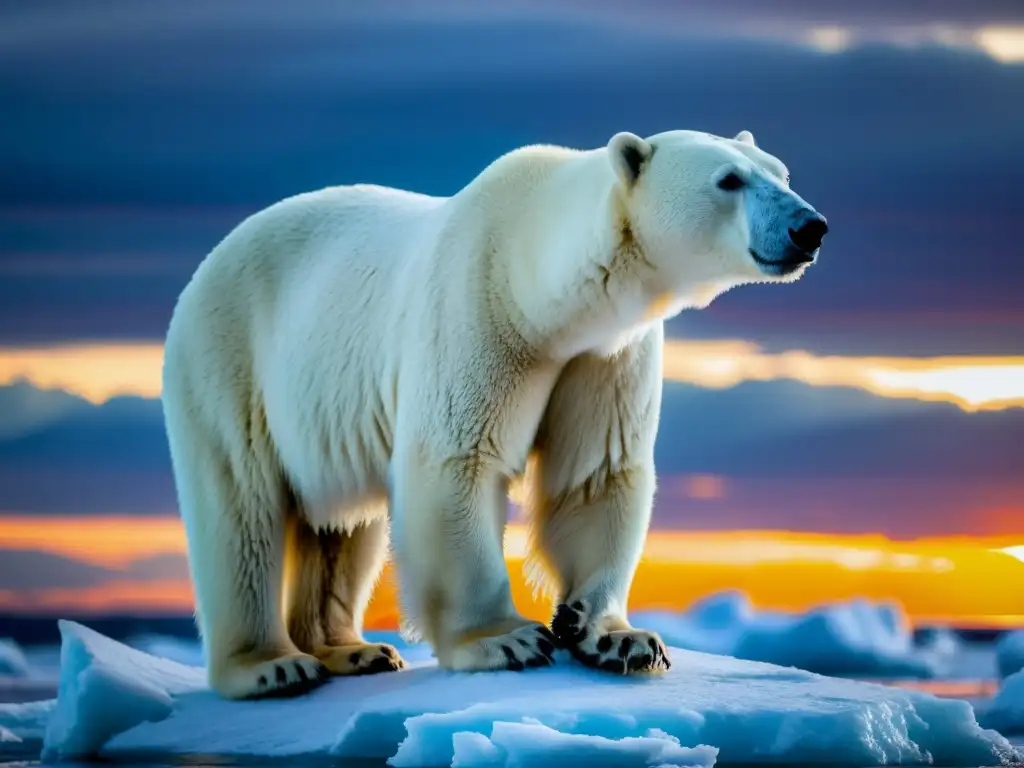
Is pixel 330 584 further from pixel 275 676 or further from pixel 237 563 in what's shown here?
pixel 275 676

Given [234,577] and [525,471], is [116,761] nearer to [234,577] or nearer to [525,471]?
[234,577]

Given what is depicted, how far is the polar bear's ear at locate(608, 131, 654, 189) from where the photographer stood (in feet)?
19.7

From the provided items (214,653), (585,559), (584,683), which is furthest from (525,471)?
(214,653)

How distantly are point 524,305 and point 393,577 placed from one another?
3.71 feet

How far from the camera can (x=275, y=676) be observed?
6918 millimetres

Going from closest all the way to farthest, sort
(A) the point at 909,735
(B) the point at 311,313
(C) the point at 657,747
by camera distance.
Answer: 1. (C) the point at 657,747
2. (A) the point at 909,735
3. (B) the point at 311,313

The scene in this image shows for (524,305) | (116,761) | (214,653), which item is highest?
(524,305)

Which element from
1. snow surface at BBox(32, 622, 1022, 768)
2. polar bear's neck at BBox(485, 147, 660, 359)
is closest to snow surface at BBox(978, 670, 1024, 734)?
snow surface at BBox(32, 622, 1022, 768)

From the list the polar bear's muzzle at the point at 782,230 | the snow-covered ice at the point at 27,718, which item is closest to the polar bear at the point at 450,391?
the polar bear's muzzle at the point at 782,230

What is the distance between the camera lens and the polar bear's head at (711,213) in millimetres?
5801

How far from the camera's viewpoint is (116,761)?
688 cm

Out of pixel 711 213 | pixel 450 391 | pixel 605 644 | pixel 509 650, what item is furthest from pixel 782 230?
pixel 509 650

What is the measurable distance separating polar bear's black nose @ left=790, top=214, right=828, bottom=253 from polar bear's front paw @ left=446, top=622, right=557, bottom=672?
1.68 meters

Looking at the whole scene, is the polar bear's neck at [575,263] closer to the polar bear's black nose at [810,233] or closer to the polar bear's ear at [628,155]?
the polar bear's ear at [628,155]
